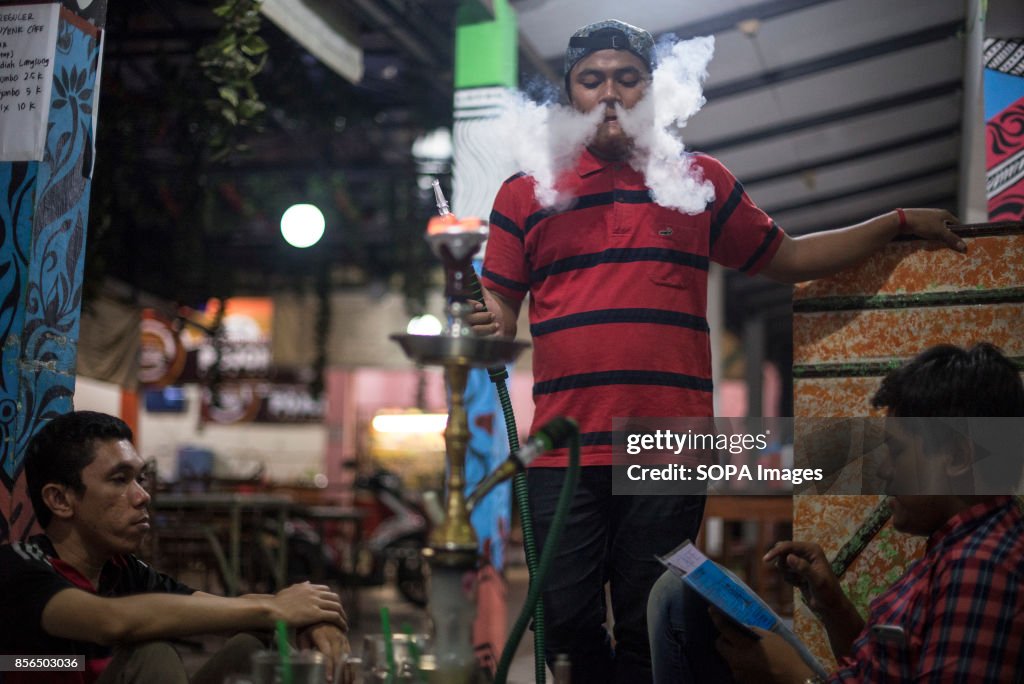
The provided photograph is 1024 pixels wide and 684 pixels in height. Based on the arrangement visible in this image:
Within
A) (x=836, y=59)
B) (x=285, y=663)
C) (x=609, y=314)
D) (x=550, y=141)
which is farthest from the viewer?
(x=836, y=59)

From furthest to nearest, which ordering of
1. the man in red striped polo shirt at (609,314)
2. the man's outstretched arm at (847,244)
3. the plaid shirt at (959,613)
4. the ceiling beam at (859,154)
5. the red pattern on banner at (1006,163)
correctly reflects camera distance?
the ceiling beam at (859,154)
the red pattern on banner at (1006,163)
the man's outstretched arm at (847,244)
the man in red striped polo shirt at (609,314)
the plaid shirt at (959,613)

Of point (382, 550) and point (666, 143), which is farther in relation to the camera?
point (382, 550)

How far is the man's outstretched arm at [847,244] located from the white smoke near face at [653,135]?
26 cm

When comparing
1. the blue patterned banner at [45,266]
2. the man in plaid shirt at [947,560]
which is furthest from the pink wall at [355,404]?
the man in plaid shirt at [947,560]

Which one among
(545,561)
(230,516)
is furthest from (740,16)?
(545,561)

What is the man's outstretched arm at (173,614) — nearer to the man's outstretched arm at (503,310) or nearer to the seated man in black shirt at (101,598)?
the seated man in black shirt at (101,598)

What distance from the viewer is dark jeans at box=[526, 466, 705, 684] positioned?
2.34 metres

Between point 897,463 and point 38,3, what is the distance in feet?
8.01

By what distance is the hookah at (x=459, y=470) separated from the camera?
1450 millimetres

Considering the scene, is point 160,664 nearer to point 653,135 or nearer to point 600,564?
point 600,564

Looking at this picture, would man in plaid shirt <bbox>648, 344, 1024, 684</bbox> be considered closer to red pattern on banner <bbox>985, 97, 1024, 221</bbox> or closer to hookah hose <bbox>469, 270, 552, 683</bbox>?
hookah hose <bbox>469, 270, 552, 683</bbox>

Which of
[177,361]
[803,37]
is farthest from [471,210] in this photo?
[177,361]

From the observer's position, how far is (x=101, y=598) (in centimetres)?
190

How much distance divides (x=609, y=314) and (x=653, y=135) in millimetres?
418
